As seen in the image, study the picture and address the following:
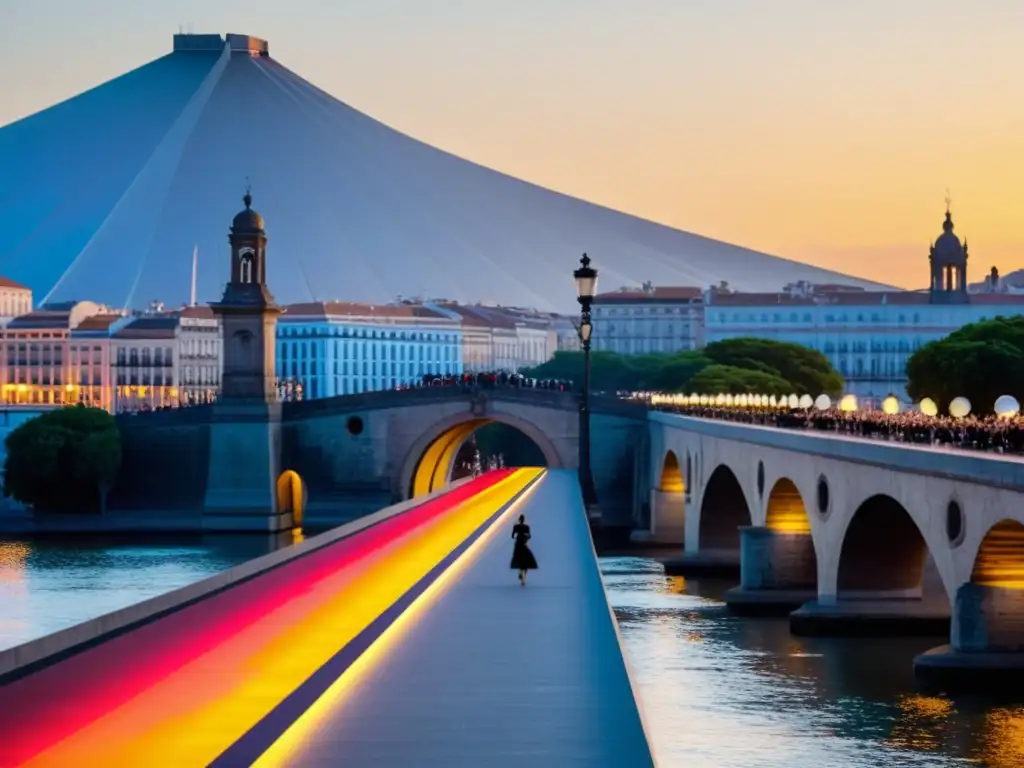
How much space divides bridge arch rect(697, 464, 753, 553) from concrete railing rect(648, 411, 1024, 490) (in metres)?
11.3

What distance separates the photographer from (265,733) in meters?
19.0

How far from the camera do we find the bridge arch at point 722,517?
77.6 m

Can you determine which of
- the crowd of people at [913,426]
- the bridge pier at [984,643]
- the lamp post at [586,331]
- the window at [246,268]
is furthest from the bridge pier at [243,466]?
the bridge pier at [984,643]

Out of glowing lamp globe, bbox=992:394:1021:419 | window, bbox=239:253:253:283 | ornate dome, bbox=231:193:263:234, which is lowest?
glowing lamp globe, bbox=992:394:1021:419

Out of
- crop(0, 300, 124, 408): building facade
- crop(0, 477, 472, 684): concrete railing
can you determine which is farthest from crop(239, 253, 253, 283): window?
crop(0, 300, 124, 408): building facade

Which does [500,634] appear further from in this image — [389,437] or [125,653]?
[389,437]

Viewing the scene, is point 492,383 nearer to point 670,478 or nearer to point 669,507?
point 670,478

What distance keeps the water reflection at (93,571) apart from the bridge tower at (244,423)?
2424 millimetres

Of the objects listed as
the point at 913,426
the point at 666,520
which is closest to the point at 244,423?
the point at 666,520

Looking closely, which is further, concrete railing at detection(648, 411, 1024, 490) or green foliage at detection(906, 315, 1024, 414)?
green foliage at detection(906, 315, 1024, 414)

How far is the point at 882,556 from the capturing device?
50438 mm

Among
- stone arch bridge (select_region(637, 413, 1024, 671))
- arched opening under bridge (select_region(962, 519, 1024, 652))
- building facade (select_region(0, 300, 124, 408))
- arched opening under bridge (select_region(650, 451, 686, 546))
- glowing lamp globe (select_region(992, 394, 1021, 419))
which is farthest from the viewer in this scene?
building facade (select_region(0, 300, 124, 408))

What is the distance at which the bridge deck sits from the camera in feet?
60.2

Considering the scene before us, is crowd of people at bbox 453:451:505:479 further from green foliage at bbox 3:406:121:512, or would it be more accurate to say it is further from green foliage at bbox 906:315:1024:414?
green foliage at bbox 906:315:1024:414
